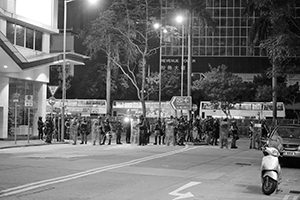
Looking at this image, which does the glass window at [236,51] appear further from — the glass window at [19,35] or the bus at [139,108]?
the glass window at [19,35]

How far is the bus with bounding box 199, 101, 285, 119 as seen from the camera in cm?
5959

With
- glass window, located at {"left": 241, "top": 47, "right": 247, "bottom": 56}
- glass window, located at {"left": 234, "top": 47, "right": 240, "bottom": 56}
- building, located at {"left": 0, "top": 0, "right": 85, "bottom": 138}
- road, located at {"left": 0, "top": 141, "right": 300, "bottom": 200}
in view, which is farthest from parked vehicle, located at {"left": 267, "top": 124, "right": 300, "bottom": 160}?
glass window, located at {"left": 241, "top": 47, "right": 247, "bottom": 56}

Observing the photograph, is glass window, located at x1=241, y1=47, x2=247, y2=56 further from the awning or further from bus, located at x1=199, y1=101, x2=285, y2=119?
the awning

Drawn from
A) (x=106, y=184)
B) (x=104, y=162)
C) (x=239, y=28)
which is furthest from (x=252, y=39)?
(x=239, y=28)

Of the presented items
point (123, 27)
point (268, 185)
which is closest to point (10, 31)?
point (123, 27)

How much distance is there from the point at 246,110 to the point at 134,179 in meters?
51.5

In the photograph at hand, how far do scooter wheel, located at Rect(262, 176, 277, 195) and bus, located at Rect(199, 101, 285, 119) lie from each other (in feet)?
160

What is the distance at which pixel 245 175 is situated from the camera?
573 inches

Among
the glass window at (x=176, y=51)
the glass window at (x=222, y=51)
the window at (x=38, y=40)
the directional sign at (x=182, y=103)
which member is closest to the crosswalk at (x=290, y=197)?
the directional sign at (x=182, y=103)

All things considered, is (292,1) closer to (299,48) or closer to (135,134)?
(299,48)

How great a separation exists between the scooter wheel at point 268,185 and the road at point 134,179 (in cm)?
16

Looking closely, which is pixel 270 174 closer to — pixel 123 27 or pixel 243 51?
pixel 123 27

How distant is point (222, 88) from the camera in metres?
62.4

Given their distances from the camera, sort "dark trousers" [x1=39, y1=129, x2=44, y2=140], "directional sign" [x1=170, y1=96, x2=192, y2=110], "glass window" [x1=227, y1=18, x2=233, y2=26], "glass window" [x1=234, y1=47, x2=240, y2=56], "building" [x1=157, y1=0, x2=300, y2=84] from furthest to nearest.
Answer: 1. "glass window" [x1=234, y1=47, x2=240, y2=56]
2. "glass window" [x1=227, y1=18, x2=233, y2=26]
3. "building" [x1=157, y1=0, x2=300, y2=84]
4. "directional sign" [x1=170, y1=96, x2=192, y2=110]
5. "dark trousers" [x1=39, y1=129, x2=44, y2=140]
